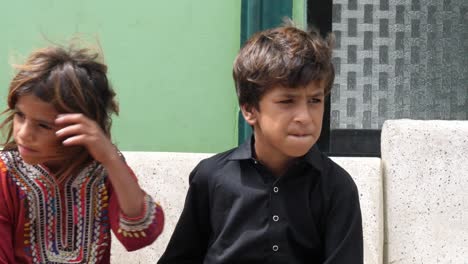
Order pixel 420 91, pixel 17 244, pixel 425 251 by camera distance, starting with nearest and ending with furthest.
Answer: pixel 17 244 < pixel 425 251 < pixel 420 91

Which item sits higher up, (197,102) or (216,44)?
(216,44)

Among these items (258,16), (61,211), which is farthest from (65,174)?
(258,16)

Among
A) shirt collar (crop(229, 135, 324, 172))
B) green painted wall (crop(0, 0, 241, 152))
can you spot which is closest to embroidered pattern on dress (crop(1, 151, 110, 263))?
shirt collar (crop(229, 135, 324, 172))

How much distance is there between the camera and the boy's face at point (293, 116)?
2.54m

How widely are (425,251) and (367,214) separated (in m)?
0.24

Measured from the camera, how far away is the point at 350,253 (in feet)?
8.36

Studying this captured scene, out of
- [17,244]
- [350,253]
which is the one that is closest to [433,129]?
[350,253]

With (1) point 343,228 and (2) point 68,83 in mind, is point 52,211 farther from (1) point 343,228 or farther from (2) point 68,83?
(1) point 343,228

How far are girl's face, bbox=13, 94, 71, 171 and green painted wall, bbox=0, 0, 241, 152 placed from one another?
4.67 ft

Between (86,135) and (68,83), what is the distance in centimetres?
16

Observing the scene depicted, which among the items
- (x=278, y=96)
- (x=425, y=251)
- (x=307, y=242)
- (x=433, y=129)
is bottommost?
(x=425, y=251)

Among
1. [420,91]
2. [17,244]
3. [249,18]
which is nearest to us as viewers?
[17,244]

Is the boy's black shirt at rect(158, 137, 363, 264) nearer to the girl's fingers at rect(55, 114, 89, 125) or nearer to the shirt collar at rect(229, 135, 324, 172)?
the shirt collar at rect(229, 135, 324, 172)

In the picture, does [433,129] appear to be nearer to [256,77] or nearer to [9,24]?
[256,77]
